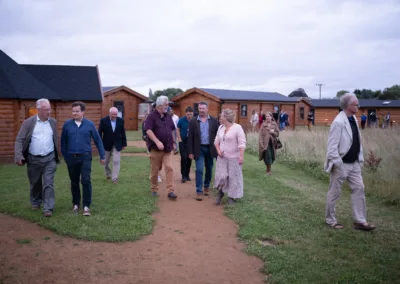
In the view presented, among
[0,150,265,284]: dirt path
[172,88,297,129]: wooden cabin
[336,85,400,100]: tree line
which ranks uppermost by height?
[336,85,400,100]: tree line

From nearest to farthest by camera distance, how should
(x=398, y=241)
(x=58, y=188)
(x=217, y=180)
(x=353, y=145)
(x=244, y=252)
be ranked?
1. (x=244, y=252)
2. (x=398, y=241)
3. (x=353, y=145)
4. (x=217, y=180)
5. (x=58, y=188)

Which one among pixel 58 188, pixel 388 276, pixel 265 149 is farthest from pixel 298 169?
pixel 388 276

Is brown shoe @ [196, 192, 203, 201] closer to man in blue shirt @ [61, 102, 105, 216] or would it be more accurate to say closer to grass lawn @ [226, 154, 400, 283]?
grass lawn @ [226, 154, 400, 283]

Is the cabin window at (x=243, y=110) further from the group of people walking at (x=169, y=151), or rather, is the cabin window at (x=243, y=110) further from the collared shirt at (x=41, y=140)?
the collared shirt at (x=41, y=140)

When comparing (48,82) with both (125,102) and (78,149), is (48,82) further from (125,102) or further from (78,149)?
(125,102)

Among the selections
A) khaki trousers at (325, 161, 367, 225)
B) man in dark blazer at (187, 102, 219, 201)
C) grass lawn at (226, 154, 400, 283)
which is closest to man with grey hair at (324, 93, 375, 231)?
khaki trousers at (325, 161, 367, 225)

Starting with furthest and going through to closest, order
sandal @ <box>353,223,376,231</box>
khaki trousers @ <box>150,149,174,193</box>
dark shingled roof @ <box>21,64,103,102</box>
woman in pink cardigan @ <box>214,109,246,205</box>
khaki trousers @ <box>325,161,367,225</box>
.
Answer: dark shingled roof @ <box>21,64,103,102</box> → khaki trousers @ <box>150,149,174,193</box> → woman in pink cardigan @ <box>214,109,246,205</box> → khaki trousers @ <box>325,161,367,225</box> → sandal @ <box>353,223,376,231</box>

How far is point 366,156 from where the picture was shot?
1249 cm

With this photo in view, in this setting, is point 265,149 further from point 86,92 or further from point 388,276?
point 86,92

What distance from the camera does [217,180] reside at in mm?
7996

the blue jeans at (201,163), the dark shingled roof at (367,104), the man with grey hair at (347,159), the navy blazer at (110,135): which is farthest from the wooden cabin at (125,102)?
the man with grey hair at (347,159)

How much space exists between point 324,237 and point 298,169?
24.7ft

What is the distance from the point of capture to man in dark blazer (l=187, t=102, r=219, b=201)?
845cm

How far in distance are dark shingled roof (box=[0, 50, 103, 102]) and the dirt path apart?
9.94 metres
